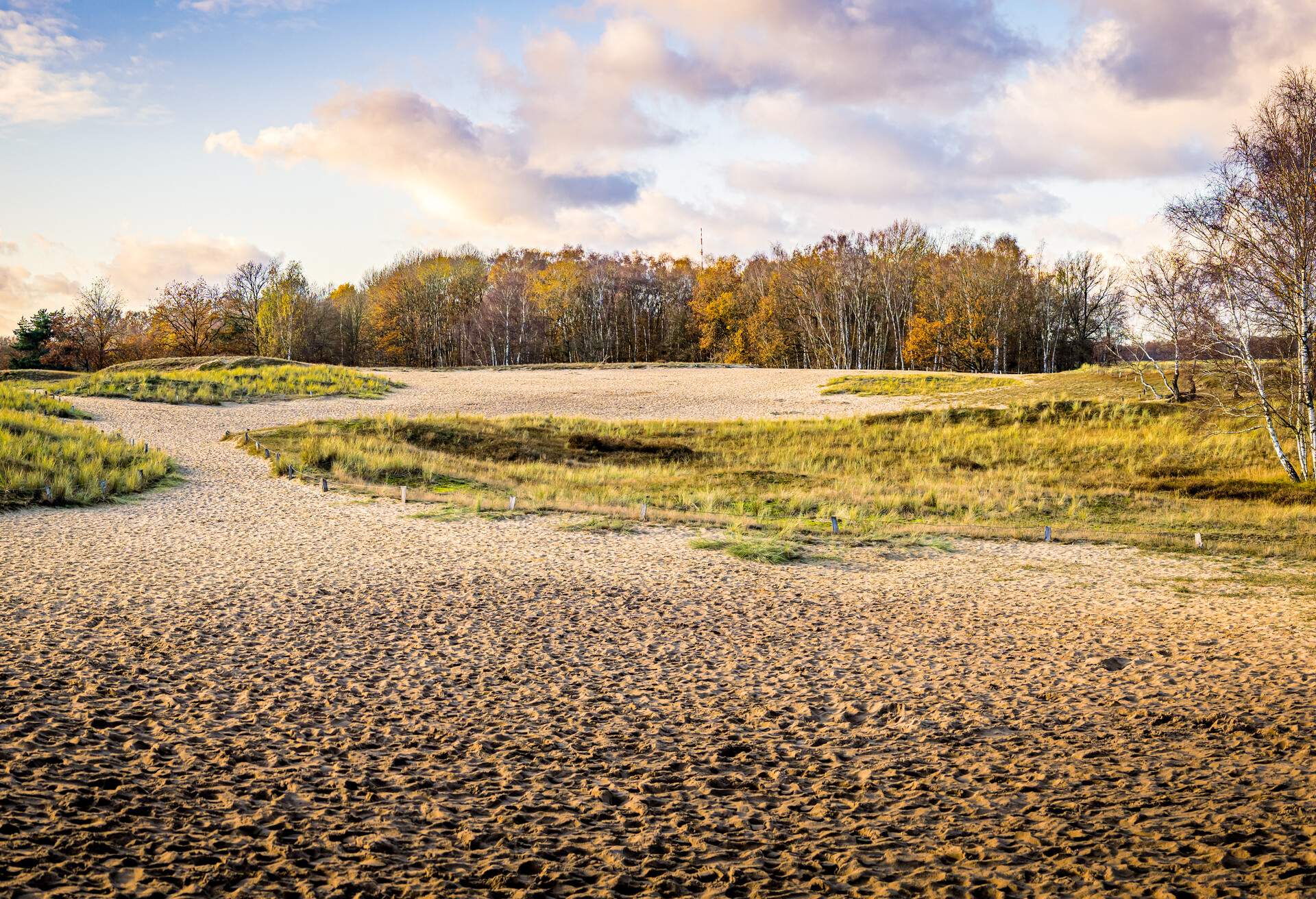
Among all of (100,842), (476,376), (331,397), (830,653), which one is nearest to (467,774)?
(100,842)

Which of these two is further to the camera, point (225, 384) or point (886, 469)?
point (225, 384)

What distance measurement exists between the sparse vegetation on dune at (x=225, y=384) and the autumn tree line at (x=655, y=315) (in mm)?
18890

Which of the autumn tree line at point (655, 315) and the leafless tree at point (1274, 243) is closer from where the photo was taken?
the leafless tree at point (1274, 243)

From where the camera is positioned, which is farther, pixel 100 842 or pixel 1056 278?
pixel 1056 278

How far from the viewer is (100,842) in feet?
13.6

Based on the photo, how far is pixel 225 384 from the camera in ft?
128

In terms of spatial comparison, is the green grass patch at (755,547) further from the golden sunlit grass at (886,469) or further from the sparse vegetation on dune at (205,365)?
the sparse vegetation on dune at (205,365)

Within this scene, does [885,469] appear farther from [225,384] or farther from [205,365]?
[205,365]

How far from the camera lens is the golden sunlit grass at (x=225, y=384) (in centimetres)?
3638

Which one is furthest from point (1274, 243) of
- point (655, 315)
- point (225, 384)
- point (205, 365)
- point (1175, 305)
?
point (655, 315)

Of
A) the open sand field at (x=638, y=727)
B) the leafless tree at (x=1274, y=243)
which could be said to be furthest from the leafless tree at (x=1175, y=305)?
the open sand field at (x=638, y=727)

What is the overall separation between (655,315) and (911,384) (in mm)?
39922

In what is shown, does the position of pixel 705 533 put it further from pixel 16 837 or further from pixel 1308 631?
pixel 16 837

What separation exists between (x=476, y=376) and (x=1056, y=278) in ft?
146
